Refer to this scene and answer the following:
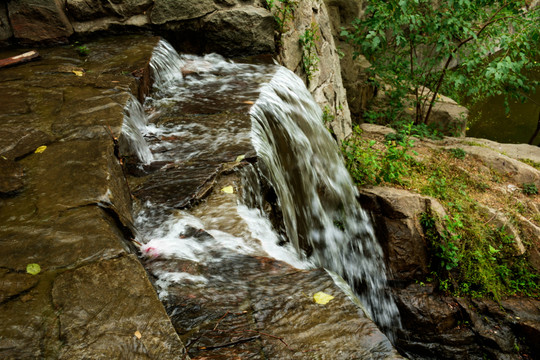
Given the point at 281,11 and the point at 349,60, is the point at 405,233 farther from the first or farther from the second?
the point at 349,60

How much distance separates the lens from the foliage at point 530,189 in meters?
5.54

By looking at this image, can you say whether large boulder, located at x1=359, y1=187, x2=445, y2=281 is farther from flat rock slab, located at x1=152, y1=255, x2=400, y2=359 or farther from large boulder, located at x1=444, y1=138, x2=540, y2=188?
flat rock slab, located at x1=152, y1=255, x2=400, y2=359

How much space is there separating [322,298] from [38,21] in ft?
15.5

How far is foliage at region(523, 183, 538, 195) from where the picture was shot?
5543mm

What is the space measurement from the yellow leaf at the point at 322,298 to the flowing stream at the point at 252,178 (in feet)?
1.59

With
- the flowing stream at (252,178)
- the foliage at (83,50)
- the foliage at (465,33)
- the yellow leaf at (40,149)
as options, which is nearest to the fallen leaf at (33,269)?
the flowing stream at (252,178)

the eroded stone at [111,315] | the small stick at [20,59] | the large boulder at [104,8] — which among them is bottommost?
the eroded stone at [111,315]

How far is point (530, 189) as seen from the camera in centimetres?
557

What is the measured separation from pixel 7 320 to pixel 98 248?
0.46 metres

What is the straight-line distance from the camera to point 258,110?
3789mm

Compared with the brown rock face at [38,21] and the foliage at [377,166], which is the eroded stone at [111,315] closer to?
the foliage at [377,166]

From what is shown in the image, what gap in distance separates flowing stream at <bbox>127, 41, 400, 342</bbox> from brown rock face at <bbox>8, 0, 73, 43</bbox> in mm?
1263

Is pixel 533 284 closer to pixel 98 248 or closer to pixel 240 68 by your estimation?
pixel 240 68

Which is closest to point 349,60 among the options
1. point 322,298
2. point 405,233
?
point 405,233
